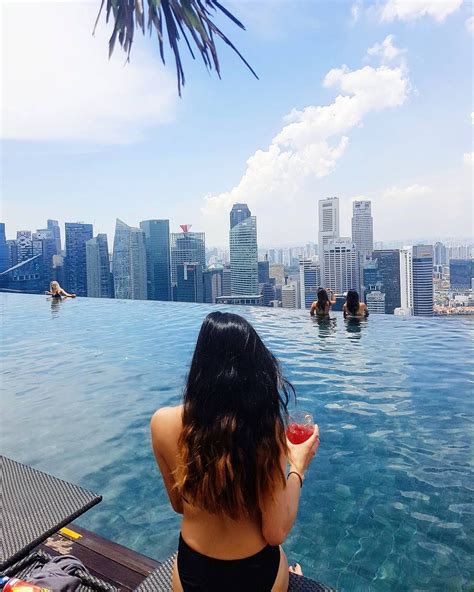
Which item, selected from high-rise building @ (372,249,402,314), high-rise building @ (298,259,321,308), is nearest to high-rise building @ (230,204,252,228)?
high-rise building @ (298,259,321,308)

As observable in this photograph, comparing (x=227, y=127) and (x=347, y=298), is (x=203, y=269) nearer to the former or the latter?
(x=227, y=127)

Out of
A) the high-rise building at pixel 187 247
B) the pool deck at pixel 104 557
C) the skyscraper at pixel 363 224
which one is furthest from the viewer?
the skyscraper at pixel 363 224

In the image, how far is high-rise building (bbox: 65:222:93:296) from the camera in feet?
94.1

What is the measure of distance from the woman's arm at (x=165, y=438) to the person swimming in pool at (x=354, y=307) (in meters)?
8.47

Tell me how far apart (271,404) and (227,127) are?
14.6 m

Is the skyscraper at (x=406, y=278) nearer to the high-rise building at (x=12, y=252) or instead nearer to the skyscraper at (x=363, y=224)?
the skyscraper at (x=363, y=224)

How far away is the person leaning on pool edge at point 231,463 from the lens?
1.12 m

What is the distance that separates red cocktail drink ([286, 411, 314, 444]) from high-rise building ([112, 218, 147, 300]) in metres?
30.6

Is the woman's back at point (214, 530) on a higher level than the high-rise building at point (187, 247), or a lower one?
lower

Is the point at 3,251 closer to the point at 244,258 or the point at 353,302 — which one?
the point at 244,258

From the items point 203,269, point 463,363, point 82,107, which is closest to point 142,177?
point 203,269

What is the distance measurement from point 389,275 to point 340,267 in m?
3.89

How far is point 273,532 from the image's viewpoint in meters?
1.16

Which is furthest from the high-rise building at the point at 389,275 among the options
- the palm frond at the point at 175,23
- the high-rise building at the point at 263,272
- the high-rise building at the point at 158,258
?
the high-rise building at the point at 158,258
